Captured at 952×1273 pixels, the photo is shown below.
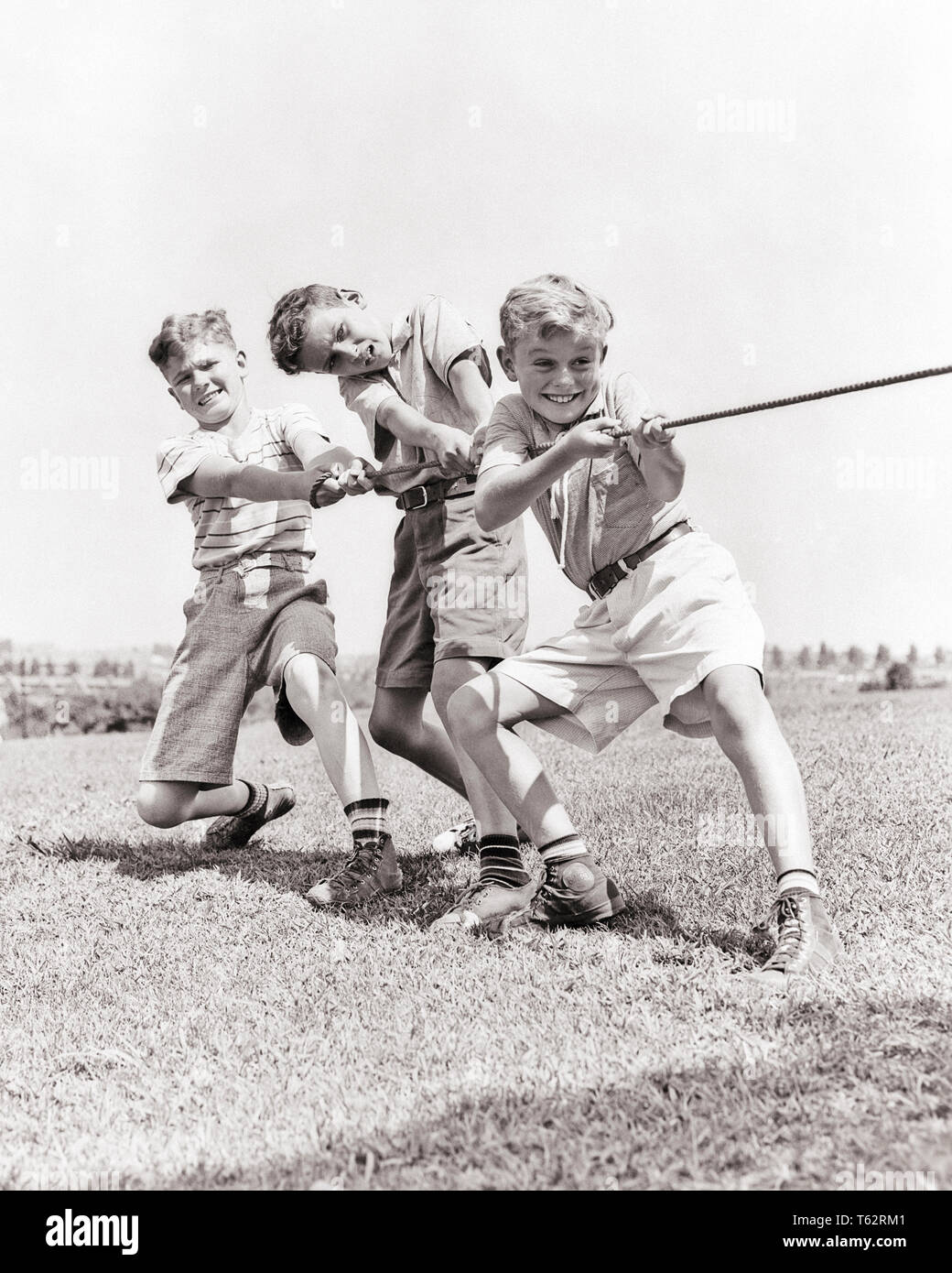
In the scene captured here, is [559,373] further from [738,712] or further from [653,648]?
[738,712]

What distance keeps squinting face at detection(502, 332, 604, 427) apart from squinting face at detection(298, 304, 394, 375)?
0.88 m

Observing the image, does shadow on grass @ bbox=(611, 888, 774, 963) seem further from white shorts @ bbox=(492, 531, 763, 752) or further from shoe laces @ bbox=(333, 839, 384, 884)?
shoe laces @ bbox=(333, 839, 384, 884)

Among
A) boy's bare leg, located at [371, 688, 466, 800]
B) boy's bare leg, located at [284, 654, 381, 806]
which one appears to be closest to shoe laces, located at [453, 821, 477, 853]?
boy's bare leg, located at [371, 688, 466, 800]

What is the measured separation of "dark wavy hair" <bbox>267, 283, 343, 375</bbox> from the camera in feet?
12.8

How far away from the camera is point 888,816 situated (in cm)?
398

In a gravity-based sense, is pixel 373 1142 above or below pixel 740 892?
below

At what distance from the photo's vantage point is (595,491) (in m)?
3.20

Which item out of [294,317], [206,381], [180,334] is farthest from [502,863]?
[180,334]

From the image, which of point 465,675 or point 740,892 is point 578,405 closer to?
point 465,675

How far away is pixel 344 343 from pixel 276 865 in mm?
1747

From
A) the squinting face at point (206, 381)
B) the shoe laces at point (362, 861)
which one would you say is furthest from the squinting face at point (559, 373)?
the squinting face at point (206, 381)

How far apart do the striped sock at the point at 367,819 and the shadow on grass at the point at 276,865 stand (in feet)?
0.55
